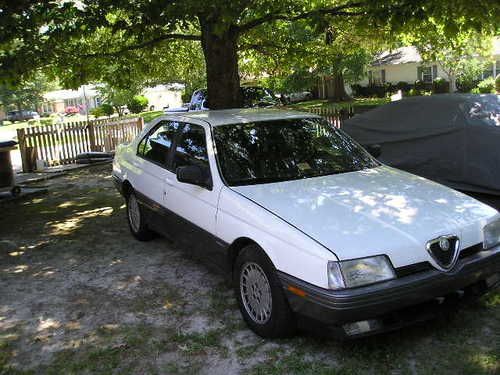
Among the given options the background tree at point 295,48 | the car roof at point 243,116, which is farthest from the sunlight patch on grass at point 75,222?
the background tree at point 295,48

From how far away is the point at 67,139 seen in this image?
14.2 meters

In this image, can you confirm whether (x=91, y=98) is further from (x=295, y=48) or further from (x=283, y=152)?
(x=283, y=152)

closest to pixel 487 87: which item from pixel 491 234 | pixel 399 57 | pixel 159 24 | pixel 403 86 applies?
pixel 403 86

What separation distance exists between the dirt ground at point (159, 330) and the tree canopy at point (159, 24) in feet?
9.68

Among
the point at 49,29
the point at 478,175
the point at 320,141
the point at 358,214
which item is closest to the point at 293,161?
the point at 320,141

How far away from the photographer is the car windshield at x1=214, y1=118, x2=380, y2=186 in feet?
15.2

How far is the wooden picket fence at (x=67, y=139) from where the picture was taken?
13.1m

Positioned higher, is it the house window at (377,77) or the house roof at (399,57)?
the house roof at (399,57)

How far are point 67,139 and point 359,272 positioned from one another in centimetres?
1242

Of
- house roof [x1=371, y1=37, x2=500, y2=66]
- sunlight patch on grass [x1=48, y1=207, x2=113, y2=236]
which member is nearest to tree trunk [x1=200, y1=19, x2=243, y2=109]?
sunlight patch on grass [x1=48, y1=207, x2=113, y2=236]

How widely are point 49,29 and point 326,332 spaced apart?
22.0 ft

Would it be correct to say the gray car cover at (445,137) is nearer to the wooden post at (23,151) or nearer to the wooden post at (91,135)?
the wooden post at (23,151)

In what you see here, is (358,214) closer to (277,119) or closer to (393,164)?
(277,119)

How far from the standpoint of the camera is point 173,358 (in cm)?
380
